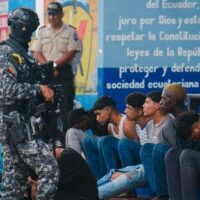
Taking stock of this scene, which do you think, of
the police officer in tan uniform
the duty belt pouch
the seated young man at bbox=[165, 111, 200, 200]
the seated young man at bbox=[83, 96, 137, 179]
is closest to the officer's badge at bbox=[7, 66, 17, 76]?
the duty belt pouch

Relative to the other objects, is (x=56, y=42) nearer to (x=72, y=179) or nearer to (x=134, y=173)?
(x=134, y=173)

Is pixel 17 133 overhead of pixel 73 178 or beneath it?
overhead

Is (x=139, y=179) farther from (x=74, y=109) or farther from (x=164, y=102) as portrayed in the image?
(x=74, y=109)

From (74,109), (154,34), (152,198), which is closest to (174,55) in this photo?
(154,34)

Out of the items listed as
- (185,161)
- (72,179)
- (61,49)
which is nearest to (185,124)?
(185,161)

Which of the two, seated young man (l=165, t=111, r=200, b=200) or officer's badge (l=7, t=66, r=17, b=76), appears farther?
seated young man (l=165, t=111, r=200, b=200)

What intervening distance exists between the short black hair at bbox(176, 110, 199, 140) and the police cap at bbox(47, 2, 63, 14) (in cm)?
366

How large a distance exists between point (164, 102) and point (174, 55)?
6.46 ft

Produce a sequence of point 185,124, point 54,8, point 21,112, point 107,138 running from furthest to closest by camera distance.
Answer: point 54,8
point 107,138
point 185,124
point 21,112

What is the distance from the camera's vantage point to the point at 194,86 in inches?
500

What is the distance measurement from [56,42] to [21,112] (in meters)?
4.24

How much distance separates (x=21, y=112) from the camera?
9.59m

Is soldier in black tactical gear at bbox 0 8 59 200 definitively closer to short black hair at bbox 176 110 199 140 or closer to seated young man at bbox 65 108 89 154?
short black hair at bbox 176 110 199 140

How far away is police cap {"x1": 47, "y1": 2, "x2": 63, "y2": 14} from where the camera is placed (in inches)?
531
